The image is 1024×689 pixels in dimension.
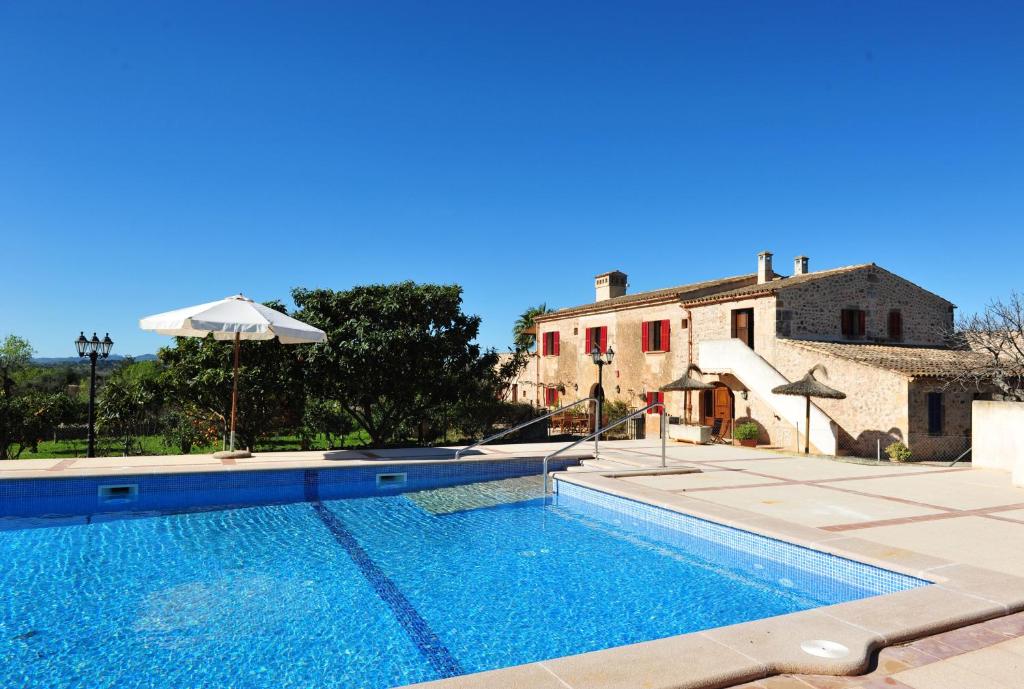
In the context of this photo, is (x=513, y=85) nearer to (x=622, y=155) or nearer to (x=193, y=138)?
(x=622, y=155)

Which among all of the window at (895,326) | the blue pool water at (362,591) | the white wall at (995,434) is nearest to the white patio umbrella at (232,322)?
the blue pool water at (362,591)

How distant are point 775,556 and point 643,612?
1957 millimetres

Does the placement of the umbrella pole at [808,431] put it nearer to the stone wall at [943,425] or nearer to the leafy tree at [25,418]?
the stone wall at [943,425]

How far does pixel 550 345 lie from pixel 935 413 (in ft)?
51.5

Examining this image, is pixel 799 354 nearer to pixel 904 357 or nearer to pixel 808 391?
pixel 808 391

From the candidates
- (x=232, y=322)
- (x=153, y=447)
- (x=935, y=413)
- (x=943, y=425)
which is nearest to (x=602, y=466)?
→ (x=232, y=322)

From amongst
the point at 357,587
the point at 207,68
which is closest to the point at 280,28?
the point at 207,68

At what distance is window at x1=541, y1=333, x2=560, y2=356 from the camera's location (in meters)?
28.1

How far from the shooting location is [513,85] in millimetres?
17234

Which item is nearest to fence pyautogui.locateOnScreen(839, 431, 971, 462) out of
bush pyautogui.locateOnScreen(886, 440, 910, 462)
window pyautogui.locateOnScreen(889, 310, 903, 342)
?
bush pyautogui.locateOnScreen(886, 440, 910, 462)

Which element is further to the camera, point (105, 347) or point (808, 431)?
point (808, 431)

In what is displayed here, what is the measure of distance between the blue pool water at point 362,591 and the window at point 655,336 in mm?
13640

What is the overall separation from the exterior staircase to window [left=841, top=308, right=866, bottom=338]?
145 inches

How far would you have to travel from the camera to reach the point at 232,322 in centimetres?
1028
